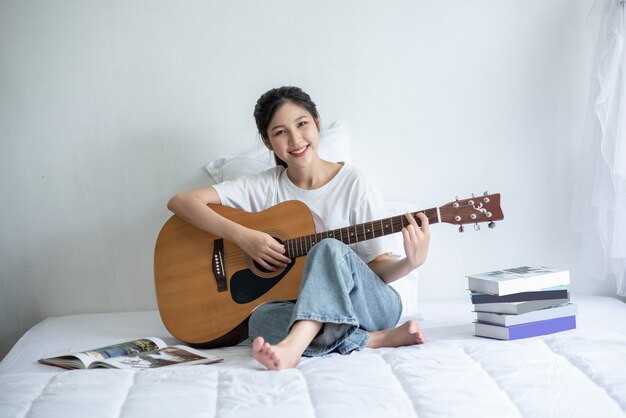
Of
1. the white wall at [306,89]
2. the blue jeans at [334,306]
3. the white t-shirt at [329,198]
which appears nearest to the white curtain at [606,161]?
the white wall at [306,89]

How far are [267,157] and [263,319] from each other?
31.1 inches

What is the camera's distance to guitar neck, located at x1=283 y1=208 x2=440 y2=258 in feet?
6.14

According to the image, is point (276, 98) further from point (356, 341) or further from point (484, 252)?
point (484, 252)

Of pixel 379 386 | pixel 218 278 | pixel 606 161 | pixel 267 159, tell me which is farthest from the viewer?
pixel 267 159

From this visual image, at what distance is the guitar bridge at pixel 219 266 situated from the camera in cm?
204

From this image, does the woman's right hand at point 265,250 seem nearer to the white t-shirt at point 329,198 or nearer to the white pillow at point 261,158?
the white t-shirt at point 329,198

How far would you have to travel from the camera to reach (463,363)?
4.97ft

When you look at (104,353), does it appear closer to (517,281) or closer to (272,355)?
(272,355)

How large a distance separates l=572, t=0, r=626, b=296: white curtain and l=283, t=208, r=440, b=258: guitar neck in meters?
0.79

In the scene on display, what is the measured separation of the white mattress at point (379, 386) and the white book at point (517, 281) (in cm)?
15

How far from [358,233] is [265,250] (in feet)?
0.84

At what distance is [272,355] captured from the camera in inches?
61.3

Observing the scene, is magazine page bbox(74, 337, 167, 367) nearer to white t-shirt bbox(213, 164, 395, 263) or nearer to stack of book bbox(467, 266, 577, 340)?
white t-shirt bbox(213, 164, 395, 263)

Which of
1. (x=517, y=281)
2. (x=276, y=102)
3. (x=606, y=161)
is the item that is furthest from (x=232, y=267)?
(x=606, y=161)
